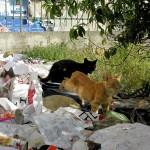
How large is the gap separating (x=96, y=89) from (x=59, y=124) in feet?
3.08

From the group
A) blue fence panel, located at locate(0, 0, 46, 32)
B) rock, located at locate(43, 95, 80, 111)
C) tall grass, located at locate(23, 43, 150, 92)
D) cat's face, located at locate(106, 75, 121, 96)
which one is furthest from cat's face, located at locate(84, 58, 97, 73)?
blue fence panel, located at locate(0, 0, 46, 32)

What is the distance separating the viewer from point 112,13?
245 cm

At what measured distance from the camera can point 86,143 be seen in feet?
6.80

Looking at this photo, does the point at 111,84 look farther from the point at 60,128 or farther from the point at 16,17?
the point at 16,17

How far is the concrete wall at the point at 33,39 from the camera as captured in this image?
6.60 m

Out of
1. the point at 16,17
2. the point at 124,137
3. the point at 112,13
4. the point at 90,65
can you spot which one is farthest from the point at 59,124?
the point at 16,17

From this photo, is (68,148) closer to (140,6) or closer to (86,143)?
(86,143)

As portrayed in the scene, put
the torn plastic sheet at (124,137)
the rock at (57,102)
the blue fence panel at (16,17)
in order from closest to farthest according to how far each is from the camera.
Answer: the torn plastic sheet at (124,137) → the rock at (57,102) → the blue fence panel at (16,17)

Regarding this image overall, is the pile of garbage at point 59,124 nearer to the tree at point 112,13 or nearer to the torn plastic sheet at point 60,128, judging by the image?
the torn plastic sheet at point 60,128

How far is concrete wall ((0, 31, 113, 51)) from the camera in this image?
660 cm

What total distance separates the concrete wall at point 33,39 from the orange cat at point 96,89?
2878mm

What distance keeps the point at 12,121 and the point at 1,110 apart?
11.7 inches

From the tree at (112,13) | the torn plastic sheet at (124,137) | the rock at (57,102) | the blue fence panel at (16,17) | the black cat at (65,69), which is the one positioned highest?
the tree at (112,13)

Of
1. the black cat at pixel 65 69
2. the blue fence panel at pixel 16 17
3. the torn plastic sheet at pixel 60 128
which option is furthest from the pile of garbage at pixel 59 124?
the blue fence panel at pixel 16 17
